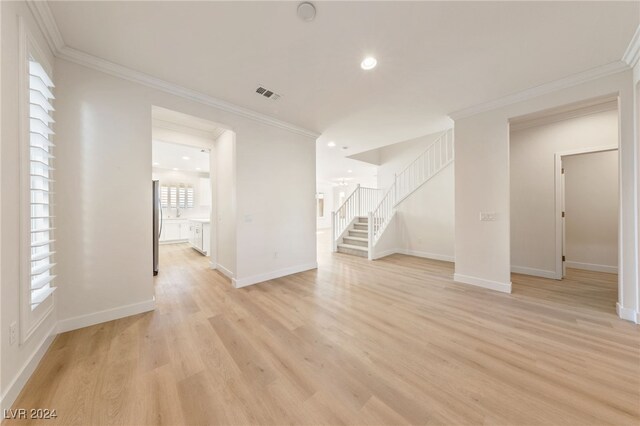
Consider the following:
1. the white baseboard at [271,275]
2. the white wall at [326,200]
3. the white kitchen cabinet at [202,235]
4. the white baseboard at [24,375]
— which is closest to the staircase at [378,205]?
the white baseboard at [271,275]

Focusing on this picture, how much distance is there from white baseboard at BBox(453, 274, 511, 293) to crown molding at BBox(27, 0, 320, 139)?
4194 mm

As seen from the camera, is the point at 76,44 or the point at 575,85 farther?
the point at 575,85

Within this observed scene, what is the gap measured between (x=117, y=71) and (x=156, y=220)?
246cm

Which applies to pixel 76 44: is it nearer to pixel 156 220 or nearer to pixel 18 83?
pixel 18 83

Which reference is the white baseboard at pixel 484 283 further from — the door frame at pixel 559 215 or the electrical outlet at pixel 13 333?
the electrical outlet at pixel 13 333

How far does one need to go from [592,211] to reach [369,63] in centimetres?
554

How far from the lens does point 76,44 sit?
81.4 inches

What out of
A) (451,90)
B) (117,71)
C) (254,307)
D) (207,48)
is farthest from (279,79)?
(254,307)

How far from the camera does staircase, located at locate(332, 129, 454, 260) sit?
5406mm

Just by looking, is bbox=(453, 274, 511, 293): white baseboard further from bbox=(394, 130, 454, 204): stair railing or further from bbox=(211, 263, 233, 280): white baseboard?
bbox=(211, 263, 233, 280): white baseboard

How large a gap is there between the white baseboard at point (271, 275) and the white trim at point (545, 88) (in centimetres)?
381

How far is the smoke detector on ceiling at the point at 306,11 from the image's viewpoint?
65.4 inches

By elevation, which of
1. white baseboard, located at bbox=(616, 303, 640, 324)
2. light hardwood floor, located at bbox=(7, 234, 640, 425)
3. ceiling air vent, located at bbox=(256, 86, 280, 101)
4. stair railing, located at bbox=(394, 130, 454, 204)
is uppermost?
ceiling air vent, located at bbox=(256, 86, 280, 101)

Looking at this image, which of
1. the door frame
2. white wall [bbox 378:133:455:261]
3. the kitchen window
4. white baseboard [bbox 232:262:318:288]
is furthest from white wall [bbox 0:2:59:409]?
the kitchen window
